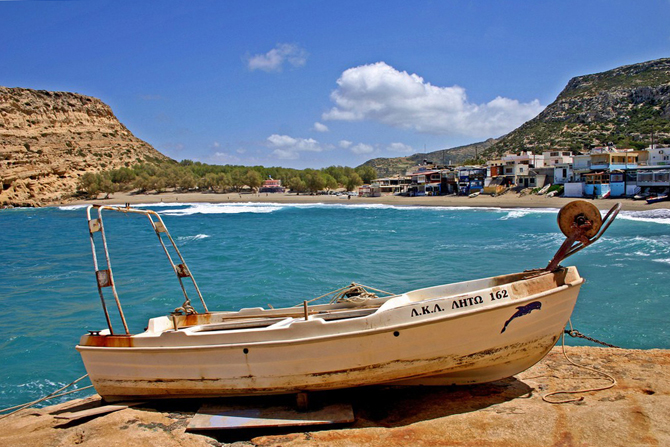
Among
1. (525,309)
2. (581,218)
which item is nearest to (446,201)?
(581,218)

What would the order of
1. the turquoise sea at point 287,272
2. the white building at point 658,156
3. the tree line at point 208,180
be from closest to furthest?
1. the turquoise sea at point 287,272
2. the white building at point 658,156
3. the tree line at point 208,180

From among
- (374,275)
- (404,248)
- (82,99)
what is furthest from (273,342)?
(82,99)

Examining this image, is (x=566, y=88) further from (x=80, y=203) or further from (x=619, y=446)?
(x=619, y=446)

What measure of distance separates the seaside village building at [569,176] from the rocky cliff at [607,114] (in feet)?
62.6

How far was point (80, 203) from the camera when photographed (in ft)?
277

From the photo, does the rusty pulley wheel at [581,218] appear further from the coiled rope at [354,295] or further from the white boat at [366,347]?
the coiled rope at [354,295]

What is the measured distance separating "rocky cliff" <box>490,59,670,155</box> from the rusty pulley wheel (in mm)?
83791

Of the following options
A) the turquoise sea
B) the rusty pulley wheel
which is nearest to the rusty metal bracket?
the rusty pulley wheel

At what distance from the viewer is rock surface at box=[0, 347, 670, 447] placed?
493 cm

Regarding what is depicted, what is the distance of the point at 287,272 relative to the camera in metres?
19.1

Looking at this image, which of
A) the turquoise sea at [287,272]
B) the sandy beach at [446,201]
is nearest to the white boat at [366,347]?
the turquoise sea at [287,272]

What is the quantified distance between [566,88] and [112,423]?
14707cm

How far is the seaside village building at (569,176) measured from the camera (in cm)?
4800

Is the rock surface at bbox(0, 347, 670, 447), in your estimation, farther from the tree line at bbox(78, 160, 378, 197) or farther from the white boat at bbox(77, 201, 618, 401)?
the tree line at bbox(78, 160, 378, 197)
